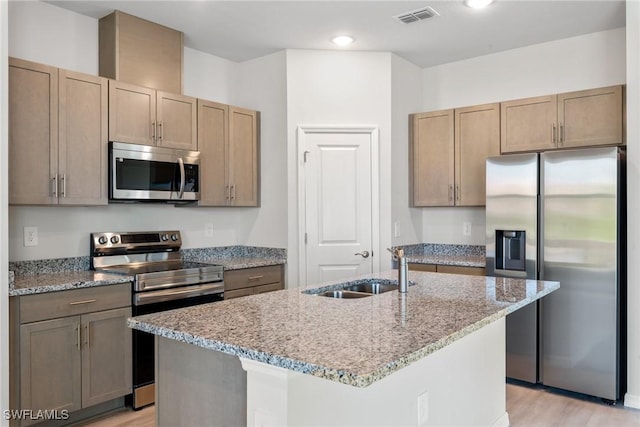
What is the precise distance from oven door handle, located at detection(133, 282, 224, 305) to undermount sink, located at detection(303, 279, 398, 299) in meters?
1.23

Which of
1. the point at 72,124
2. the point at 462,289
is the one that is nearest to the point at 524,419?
the point at 462,289

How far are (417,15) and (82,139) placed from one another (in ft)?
7.96

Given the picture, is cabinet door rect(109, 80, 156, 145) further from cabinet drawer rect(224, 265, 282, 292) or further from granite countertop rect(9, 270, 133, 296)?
cabinet drawer rect(224, 265, 282, 292)

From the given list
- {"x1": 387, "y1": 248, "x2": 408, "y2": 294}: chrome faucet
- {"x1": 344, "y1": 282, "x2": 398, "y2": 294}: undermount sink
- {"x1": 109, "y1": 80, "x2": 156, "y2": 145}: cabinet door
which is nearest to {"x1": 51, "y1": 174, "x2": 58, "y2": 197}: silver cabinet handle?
{"x1": 109, "y1": 80, "x2": 156, "y2": 145}: cabinet door

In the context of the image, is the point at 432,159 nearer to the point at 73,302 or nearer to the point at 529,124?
the point at 529,124

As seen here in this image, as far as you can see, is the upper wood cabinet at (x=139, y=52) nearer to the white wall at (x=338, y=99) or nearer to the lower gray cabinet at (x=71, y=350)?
the white wall at (x=338, y=99)

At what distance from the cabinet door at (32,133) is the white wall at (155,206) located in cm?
33

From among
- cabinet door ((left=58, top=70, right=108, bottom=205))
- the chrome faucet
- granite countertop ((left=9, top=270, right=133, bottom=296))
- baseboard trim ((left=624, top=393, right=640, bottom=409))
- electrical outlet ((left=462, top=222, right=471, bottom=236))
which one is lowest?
baseboard trim ((left=624, top=393, right=640, bottom=409))

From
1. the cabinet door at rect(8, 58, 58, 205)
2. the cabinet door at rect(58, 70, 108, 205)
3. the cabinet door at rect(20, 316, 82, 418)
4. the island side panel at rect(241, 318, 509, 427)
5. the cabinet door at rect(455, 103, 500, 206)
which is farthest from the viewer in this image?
the cabinet door at rect(455, 103, 500, 206)

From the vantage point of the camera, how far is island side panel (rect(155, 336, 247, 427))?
161 cm

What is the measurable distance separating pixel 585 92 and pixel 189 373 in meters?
3.35

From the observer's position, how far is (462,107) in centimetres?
423

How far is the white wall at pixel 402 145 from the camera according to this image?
14.0 feet

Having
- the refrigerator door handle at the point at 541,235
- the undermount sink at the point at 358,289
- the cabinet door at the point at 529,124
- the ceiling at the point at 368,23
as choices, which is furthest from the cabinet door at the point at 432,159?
the undermount sink at the point at 358,289
